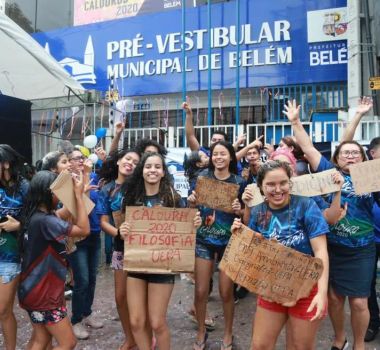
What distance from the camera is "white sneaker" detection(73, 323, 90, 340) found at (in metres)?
3.89

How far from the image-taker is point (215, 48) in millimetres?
11953

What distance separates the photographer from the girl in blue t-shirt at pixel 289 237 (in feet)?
8.05

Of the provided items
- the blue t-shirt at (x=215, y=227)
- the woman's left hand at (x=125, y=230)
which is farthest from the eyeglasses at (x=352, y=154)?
the woman's left hand at (x=125, y=230)

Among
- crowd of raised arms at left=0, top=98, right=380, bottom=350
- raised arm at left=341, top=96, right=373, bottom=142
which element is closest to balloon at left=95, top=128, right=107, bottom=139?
crowd of raised arms at left=0, top=98, right=380, bottom=350

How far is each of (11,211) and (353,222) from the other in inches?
103

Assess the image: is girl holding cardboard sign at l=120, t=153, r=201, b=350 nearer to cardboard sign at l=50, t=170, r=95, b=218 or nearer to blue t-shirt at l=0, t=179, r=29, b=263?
cardboard sign at l=50, t=170, r=95, b=218

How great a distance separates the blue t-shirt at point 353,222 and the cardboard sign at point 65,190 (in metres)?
1.83

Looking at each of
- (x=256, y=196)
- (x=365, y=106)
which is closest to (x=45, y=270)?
(x=256, y=196)

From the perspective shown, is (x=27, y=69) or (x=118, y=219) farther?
(x=27, y=69)

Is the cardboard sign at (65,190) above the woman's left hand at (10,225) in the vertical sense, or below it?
above

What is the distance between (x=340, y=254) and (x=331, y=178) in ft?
2.54

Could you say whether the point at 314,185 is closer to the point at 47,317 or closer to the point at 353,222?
the point at 353,222

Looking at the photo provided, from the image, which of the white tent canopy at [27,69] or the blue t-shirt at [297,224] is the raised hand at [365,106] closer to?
the blue t-shirt at [297,224]

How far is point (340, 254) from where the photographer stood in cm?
324
